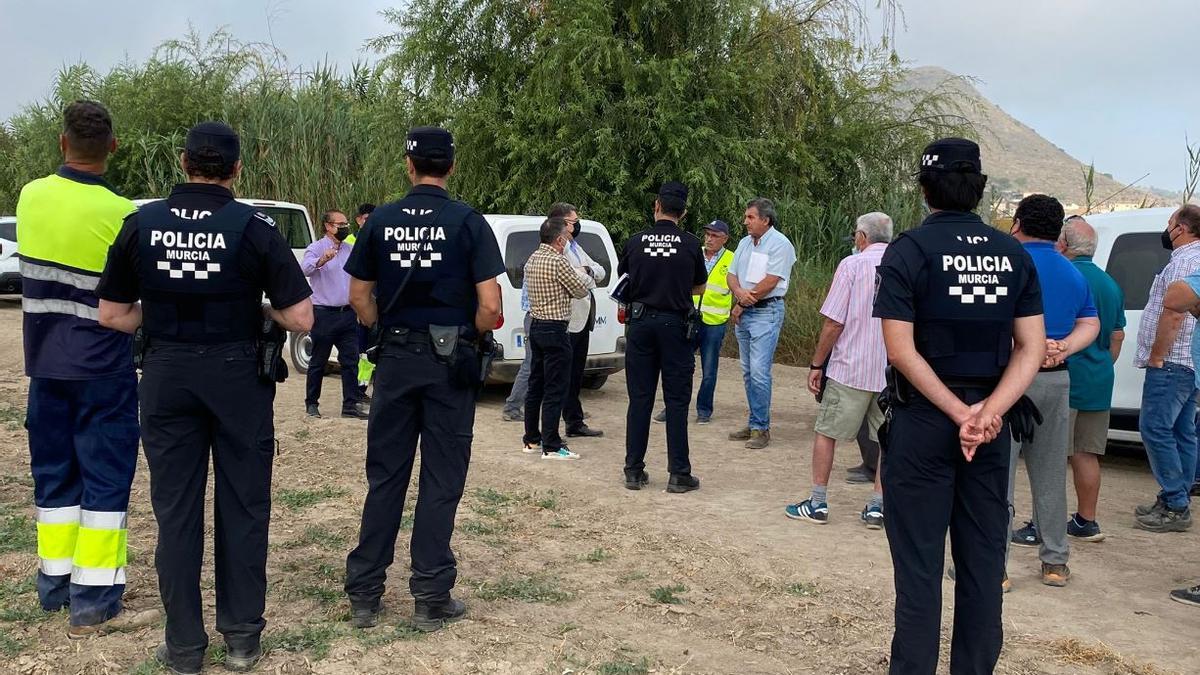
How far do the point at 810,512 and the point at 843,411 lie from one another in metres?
0.69

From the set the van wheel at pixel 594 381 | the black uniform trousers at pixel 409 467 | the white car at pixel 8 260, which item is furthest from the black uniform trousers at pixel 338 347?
the white car at pixel 8 260

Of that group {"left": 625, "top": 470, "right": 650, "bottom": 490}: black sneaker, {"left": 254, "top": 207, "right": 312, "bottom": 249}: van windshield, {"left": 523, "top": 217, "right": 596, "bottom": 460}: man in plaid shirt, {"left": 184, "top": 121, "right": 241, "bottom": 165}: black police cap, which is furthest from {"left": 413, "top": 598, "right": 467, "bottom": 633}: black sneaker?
{"left": 254, "top": 207, "right": 312, "bottom": 249}: van windshield

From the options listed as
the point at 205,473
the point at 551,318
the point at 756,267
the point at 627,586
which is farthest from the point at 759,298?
the point at 205,473

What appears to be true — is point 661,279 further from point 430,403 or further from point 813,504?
point 430,403

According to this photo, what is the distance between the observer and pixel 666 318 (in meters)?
7.09

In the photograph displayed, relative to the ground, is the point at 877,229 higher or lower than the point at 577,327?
higher

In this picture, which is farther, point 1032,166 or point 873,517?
point 1032,166

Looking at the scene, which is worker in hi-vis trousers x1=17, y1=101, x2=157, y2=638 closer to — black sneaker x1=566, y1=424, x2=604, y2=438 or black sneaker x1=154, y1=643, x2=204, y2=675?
black sneaker x1=154, y1=643, x2=204, y2=675

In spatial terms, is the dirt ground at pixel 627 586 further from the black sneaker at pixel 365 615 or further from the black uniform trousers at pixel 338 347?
the black uniform trousers at pixel 338 347

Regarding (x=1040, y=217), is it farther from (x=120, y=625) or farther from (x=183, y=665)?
(x=120, y=625)

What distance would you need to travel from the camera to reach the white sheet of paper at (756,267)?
8.97 m

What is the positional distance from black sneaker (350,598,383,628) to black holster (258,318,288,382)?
111cm

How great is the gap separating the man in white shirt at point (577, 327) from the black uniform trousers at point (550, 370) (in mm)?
212

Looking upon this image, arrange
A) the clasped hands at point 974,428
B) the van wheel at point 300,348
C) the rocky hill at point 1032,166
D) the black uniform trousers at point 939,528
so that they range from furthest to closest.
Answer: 1. the rocky hill at point 1032,166
2. the van wheel at point 300,348
3. the black uniform trousers at point 939,528
4. the clasped hands at point 974,428
